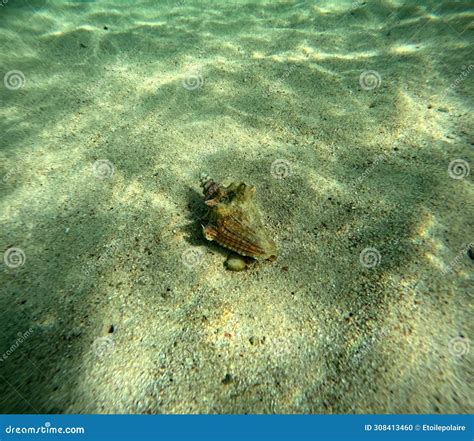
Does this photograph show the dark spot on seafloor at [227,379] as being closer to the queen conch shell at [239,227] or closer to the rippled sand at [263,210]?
the rippled sand at [263,210]

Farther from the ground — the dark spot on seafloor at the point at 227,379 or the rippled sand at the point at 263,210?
the rippled sand at the point at 263,210

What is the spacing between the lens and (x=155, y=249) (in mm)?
3275

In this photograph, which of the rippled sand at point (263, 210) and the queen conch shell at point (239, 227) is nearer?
the rippled sand at point (263, 210)

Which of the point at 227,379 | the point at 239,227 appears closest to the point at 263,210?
the point at 239,227

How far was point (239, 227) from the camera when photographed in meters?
2.92

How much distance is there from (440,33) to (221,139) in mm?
5019

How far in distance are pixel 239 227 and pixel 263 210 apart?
2.46 feet

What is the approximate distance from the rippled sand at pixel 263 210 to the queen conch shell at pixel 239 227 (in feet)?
0.86

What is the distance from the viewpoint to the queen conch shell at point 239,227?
2.92 meters

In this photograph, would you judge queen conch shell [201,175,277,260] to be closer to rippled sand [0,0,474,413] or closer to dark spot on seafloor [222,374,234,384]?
rippled sand [0,0,474,413]

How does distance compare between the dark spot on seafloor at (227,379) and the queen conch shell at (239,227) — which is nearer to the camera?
the dark spot on seafloor at (227,379)

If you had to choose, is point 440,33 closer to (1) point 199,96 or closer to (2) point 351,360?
(1) point 199,96

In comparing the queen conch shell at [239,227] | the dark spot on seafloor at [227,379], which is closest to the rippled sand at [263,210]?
the dark spot on seafloor at [227,379]

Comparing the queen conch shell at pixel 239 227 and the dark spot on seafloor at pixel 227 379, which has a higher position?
the queen conch shell at pixel 239 227
